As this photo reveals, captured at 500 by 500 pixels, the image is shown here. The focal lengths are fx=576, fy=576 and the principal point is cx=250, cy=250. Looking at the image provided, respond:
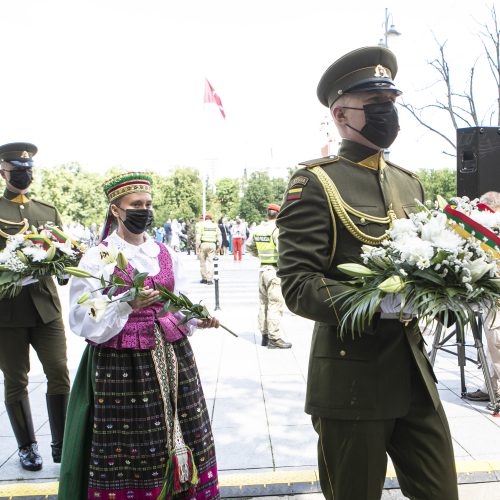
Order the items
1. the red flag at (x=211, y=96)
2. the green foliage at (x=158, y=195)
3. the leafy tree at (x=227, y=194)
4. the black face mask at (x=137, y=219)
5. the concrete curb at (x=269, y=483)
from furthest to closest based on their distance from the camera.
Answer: the leafy tree at (x=227, y=194), the green foliage at (x=158, y=195), the red flag at (x=211, y=96), the concrete curb at (x=269, y=483), the black face mask at (x=137, y=219)

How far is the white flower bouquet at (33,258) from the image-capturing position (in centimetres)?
366

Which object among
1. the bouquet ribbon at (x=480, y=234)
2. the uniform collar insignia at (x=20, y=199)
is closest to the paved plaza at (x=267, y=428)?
the uniform collar insignia at (x=20, y=199)

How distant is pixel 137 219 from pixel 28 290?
125cm

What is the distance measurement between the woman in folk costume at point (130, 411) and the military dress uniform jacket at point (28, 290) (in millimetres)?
1026

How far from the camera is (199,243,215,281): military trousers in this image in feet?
48.4

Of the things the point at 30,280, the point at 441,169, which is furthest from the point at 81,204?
the point at 30,280

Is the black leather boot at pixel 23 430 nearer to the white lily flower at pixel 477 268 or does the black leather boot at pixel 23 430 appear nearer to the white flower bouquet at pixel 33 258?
the white flower bouquet at pixel 33 258

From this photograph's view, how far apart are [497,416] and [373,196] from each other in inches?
126

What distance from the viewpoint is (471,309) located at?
6.31ft

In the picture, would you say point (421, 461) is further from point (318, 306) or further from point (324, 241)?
point (324, 241)

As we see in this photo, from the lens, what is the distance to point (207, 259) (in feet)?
50.0

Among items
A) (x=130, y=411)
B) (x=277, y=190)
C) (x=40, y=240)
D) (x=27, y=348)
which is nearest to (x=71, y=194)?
(x=277, y=190)

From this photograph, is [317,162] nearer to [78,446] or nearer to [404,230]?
[404,230]

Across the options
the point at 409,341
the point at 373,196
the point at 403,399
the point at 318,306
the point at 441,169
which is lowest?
the point at 403,399
